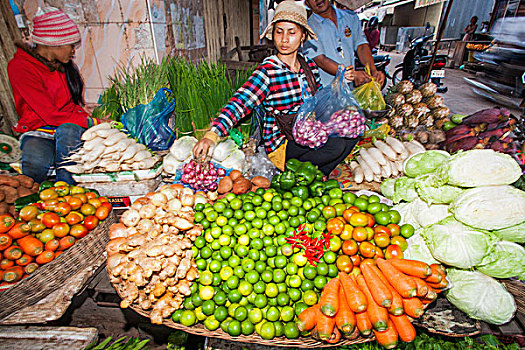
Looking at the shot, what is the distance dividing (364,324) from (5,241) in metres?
2.42

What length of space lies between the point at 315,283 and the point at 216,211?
83 cm

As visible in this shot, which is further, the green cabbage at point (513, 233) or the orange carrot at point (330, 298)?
the green cabbage at point (513, 233)

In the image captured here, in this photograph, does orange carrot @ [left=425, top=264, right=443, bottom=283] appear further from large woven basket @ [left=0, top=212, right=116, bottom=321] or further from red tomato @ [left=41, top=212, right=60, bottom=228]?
red tomato @ [left=41, top=212, right=60, bottom=228]

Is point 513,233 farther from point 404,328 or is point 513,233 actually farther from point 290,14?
point 290,14

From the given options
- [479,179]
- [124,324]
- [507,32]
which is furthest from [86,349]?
[507,32]

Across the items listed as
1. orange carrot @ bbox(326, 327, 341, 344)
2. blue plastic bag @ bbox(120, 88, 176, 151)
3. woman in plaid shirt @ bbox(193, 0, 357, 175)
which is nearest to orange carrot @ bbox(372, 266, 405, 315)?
orange carrot @ bbox(326, 327, 341, 344)

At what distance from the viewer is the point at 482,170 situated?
175cm

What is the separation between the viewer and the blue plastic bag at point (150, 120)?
298 cm

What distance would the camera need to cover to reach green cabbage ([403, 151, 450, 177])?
7.04 ft

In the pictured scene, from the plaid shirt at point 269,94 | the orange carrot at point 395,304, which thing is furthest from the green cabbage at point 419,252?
the plaid shirt at point 269,94

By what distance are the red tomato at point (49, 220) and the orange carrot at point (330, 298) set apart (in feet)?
6.75

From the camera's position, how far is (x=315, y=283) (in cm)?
151

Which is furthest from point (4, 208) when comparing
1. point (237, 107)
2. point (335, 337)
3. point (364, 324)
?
point (364, 324)

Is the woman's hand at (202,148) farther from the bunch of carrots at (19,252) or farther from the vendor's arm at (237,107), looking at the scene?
the bunch of carrots at (19,252)
